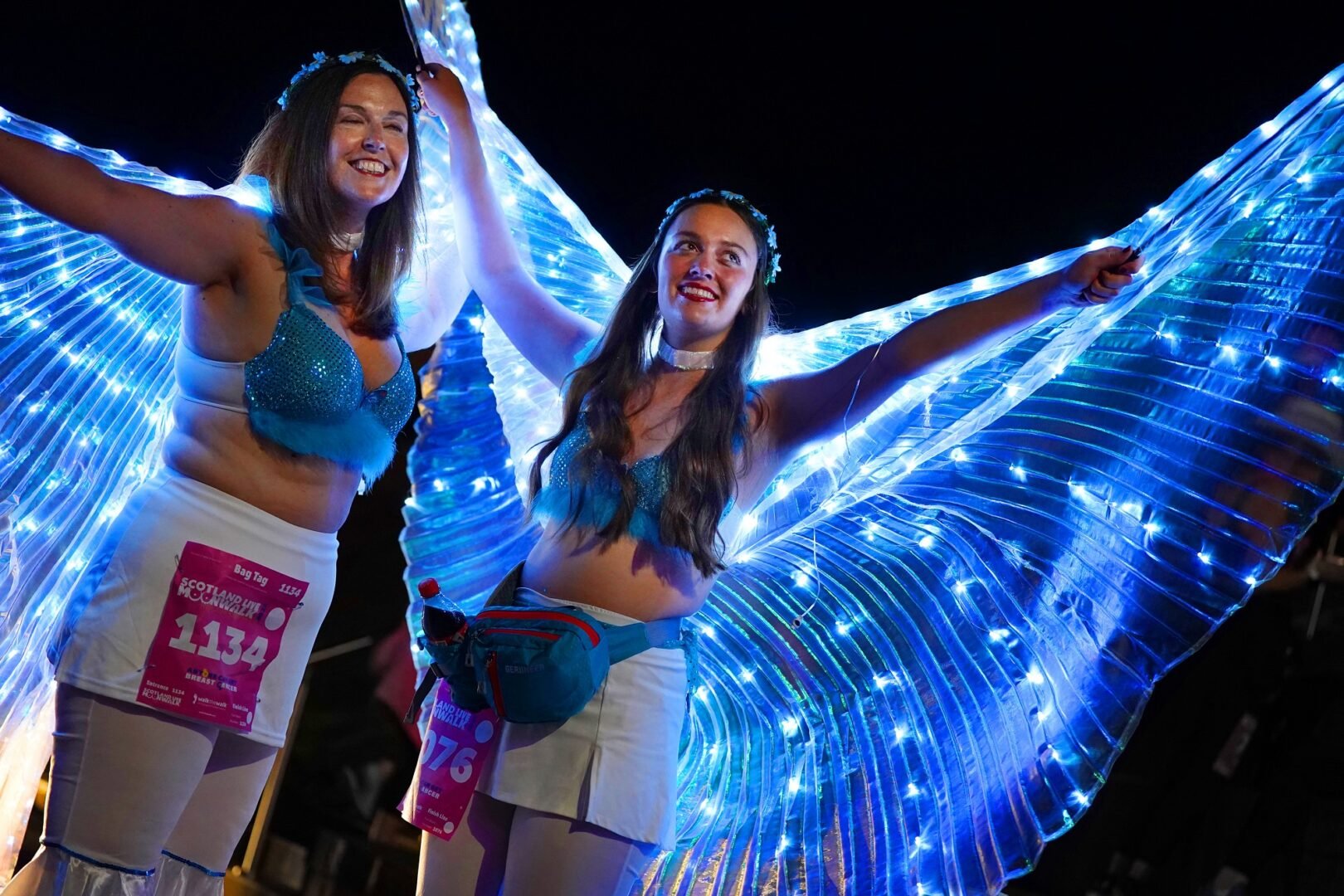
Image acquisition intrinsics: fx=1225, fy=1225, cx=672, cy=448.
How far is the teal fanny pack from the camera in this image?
173cm

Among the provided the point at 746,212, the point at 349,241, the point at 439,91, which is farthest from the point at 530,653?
the point at 439,91

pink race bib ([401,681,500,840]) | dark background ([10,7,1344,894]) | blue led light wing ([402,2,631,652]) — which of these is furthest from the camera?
dark background ([10,7,1344,894])

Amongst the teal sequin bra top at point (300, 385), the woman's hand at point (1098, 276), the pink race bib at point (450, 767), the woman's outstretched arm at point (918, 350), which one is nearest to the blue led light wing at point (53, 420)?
the teal sequin bra top at point (300, 385)

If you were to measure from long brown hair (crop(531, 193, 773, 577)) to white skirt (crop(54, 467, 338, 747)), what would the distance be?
1.40 feet

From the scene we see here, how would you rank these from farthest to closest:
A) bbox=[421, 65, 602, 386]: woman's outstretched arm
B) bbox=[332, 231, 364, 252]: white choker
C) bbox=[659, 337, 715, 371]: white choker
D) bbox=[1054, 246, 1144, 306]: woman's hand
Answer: bbox=[421, 65, 602, 386]: woman's outstretched arm
bbox=[659, 337, 715, 371]: white choker
bbox=[332, 231, 364, 252]: white choker
bbox=[1054, 246, 1144, 306]: woman's hand

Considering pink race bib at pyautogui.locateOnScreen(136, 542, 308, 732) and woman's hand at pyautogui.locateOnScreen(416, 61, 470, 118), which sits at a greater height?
woman's hand at pyautogui.locateOnScreen(416, 61, 470, 118)

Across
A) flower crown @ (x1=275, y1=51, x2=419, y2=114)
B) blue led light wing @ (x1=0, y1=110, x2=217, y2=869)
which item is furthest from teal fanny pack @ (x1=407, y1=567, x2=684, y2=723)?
flower crown @ (x1=275, y1=51, x2=419, y2=114)

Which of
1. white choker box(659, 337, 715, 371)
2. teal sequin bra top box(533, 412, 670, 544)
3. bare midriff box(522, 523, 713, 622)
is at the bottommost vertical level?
bare midriff box(522, 523, 713, 622)

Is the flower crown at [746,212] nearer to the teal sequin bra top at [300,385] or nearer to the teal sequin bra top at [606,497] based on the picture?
the teal sequin bra top at [606,497]

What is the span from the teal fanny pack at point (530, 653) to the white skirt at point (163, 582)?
20cm

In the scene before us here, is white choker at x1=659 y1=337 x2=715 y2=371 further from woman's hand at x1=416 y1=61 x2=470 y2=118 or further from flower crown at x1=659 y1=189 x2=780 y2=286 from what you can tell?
woman's hand at x1=416 y1=61 x2=470 y2=118

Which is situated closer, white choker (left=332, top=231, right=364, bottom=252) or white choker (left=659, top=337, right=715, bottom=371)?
white choker (left=332, top=231, right=364, bottom=252)

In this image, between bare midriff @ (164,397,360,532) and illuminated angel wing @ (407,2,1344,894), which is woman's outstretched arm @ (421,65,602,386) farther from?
bare midriff @ (164,397,360,532)

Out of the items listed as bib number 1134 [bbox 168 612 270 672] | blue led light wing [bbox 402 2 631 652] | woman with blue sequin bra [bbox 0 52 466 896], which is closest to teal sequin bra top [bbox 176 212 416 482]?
woman with blue sequin bra [bbox 0 52 466 896]
